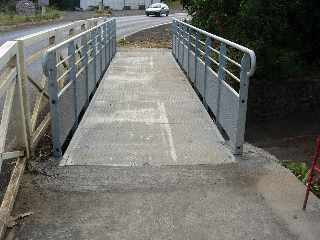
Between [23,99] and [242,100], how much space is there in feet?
8.19

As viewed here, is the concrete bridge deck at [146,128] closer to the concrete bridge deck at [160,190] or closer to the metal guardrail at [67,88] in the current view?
the concrete bridge deck at [160,190]

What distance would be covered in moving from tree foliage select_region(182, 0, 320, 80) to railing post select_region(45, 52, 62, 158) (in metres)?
8.87

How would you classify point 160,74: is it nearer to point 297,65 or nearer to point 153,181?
point 297,65

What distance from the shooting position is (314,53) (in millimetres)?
16688

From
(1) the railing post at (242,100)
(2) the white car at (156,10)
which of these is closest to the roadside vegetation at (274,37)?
(1) the railing post at (242,100)

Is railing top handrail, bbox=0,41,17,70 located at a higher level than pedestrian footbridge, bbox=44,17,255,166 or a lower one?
higher

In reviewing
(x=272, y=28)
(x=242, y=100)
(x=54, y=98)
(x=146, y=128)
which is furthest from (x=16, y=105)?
(x=272, y=28)

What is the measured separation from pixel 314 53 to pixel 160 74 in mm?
7035

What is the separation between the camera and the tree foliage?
13453 millimetres

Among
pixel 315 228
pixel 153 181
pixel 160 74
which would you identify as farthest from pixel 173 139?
pixel 160 74

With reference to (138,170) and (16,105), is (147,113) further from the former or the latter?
(16,105)

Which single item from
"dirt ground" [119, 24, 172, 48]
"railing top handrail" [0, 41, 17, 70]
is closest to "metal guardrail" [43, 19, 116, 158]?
"railing top handrail" [0, 41, 17, 70]

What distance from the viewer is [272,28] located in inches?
541

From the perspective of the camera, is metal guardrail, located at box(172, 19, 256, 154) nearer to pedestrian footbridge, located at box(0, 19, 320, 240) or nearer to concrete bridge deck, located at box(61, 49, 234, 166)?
pedestrian footbridge, located at box(0, 19, 320, 240)
